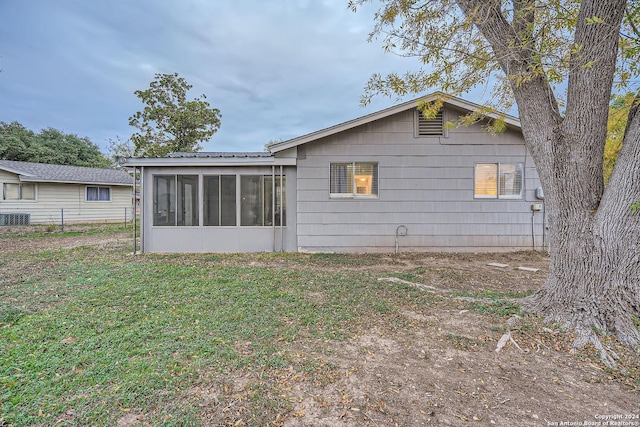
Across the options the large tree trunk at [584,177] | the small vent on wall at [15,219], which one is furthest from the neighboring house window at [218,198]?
the small vent on wall at [15,219]

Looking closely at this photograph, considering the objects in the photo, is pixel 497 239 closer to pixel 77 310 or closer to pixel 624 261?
pixel 624 261

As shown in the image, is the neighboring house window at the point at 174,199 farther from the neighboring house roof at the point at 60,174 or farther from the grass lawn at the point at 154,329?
the neighboring house roof at the point at 60,174

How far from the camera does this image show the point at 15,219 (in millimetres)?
13375

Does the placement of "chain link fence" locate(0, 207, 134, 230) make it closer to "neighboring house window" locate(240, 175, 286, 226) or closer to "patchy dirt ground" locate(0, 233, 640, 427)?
"neighboring house window" locate(240, 175, 286, 226)

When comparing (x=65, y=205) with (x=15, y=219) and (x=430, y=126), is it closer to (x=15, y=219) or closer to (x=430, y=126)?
(x=15, y=219)

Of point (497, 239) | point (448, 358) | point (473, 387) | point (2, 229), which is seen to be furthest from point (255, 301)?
point (2, 229)

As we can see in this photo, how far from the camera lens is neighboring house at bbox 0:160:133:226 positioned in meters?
13.5

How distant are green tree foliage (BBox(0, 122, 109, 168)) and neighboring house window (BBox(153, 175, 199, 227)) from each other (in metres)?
23.0

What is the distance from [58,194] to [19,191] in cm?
142

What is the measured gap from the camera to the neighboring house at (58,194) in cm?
1348

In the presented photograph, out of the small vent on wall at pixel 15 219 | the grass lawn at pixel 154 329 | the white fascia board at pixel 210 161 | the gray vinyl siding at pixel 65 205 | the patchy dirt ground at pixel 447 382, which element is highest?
the white fascia board at pixel 210 161

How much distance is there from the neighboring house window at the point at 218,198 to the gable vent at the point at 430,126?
510cm

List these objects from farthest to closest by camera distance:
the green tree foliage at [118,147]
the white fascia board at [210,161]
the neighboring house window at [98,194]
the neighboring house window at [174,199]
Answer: the green tree foliage at [118,147] < the neighboring house window at [98,194] < the neighboring house window at [174,199] < the white fascia board at [210,161]

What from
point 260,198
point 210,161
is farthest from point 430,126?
point 210,161
